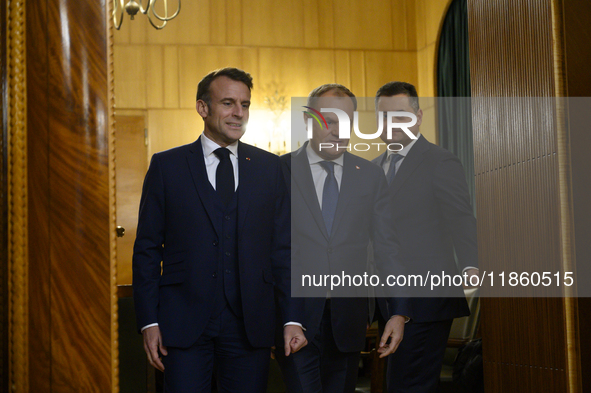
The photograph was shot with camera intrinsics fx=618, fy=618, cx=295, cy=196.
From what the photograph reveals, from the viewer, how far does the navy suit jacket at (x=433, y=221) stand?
2557 millimetres

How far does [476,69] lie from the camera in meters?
2.56

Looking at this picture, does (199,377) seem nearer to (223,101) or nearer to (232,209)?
(232,209)

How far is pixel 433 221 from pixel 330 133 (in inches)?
23.5

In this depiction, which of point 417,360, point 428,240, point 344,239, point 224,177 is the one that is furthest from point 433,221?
Result: point 224,177

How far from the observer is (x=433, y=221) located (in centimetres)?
264

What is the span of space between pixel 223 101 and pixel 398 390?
54.2 inches

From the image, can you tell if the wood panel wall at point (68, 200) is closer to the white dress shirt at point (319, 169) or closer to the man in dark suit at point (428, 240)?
the white dress shirt at point (319, 169)

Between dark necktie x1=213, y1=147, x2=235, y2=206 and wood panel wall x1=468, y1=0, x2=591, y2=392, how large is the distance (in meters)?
1.02

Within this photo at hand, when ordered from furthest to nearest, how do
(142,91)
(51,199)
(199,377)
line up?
(142,91) → (199,377) → (51,199)

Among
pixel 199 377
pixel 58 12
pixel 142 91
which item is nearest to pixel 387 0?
pixel 142 91

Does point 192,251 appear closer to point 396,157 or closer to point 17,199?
point 17,199

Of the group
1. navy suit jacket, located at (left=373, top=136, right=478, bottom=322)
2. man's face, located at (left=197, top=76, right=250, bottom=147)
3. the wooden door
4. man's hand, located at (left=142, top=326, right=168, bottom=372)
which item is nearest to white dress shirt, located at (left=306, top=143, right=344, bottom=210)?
navy suit jacket, located at (left=373, top=136, right=478, bottom=322)

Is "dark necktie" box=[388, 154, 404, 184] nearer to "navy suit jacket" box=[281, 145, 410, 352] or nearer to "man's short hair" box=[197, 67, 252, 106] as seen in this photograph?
"navy suit jacket" box=[281, 145, 410, 352]

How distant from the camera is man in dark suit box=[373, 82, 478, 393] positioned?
2.55 metres
